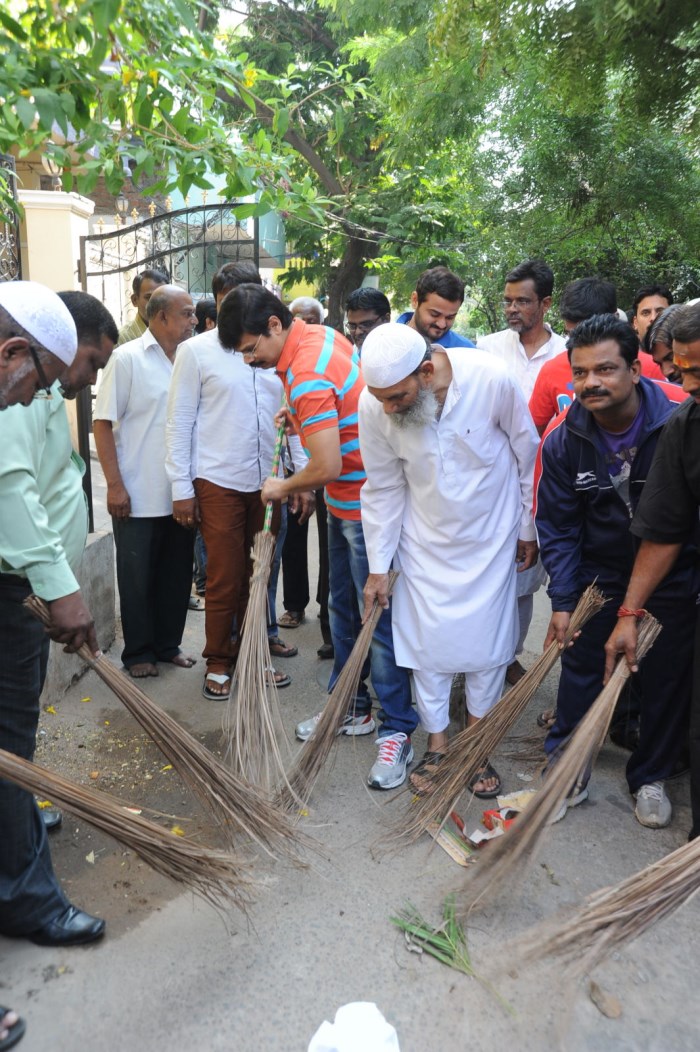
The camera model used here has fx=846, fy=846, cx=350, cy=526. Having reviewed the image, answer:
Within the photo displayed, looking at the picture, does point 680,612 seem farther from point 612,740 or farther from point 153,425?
point 153,425

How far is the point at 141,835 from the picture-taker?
2014 millimetres

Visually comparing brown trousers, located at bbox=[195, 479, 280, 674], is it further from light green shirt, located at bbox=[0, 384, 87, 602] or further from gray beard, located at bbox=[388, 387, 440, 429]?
light green shirt, located at bbox=[0, 384, 87, 602]

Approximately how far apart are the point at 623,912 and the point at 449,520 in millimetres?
1382

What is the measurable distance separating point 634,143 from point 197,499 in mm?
3654

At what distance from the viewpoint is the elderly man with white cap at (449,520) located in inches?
112

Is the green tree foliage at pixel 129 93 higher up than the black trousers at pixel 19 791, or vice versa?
the green tree foliage at pixel 129 93

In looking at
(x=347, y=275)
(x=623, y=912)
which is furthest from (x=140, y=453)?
(x=347, y=275)

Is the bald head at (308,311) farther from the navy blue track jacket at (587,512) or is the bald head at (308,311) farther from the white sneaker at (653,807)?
the white sneaker at (653,807)

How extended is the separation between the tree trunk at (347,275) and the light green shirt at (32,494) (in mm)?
9673

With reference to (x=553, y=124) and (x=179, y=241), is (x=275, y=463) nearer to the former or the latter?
(x=553, y=124)

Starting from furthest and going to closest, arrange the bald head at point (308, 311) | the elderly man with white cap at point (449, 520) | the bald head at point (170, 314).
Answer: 1. the bald head at point (308, 311)
2. the bald head at point (170, 314)
3. the elderly man with white cap at point (449, 520)

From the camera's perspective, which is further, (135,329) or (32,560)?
(135,329)

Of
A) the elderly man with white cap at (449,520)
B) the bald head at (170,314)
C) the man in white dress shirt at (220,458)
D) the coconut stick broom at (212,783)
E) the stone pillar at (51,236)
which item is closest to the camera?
the coconut stick broom at (212,783)

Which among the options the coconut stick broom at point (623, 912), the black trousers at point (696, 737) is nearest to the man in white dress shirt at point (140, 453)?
the black trousers at point (696, 737)
